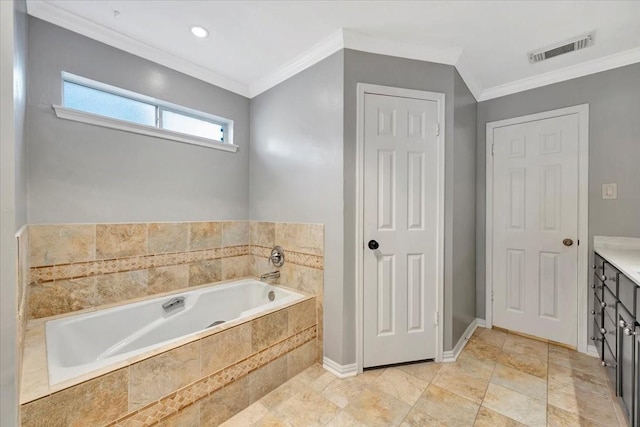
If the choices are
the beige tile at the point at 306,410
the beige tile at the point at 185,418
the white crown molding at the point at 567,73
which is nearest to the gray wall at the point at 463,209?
the white crown molding at the point at 567,73

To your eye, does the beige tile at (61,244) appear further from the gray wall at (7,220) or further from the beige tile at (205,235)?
the gray wall at (7,220)

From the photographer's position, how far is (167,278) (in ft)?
Answer: 7.20

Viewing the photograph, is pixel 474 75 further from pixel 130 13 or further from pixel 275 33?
pixel 130 13

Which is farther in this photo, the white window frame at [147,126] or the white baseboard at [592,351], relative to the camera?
the white baseboard at [592,351]

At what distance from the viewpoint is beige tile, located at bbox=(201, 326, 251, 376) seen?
147 cm

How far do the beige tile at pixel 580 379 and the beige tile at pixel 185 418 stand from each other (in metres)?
2.27

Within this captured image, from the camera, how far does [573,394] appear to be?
1703 millimetres

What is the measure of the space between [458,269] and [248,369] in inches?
70.0

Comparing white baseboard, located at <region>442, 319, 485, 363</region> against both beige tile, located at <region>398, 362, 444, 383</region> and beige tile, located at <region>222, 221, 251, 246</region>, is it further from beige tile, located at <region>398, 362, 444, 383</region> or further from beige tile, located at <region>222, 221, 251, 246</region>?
beige tile, located at <region>222, 221, 251, 246</region>

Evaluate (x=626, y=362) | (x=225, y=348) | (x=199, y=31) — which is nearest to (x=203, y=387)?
(x=225, y=348)

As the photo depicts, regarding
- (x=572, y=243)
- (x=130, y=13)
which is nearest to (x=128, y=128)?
(x=130, y=13)

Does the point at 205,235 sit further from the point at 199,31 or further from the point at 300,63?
the point at 300,63

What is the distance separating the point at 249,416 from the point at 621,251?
A: 279cm

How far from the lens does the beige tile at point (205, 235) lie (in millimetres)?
2354
